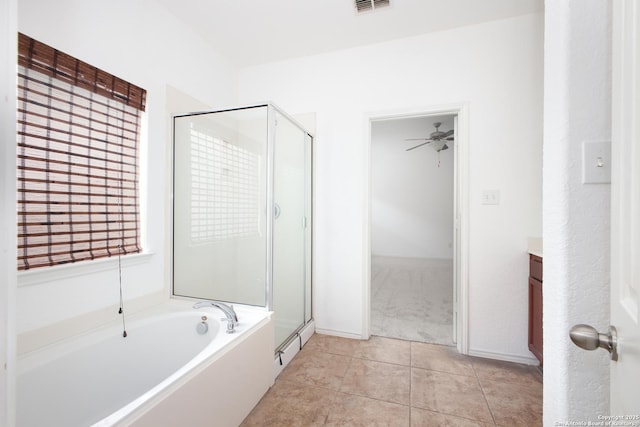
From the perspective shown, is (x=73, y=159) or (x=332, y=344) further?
(x=332, y=344)

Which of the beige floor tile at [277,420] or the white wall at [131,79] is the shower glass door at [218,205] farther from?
the beige floor tile at [277,420]

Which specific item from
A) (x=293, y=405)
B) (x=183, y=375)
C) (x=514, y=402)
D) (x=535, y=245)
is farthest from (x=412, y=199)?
(x=183, y=375)

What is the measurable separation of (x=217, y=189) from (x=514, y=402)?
95.5 inches

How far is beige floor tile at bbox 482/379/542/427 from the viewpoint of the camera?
1.49 metres

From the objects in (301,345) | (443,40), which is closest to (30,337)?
(301,345)

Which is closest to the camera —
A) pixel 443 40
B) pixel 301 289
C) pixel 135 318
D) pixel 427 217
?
pixel 135 318

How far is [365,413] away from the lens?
1.54 meters

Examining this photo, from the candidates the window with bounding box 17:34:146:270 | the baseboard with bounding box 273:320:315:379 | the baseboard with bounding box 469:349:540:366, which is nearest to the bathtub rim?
the baseboard with bounding box 273:320:315:379

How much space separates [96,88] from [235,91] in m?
1.43

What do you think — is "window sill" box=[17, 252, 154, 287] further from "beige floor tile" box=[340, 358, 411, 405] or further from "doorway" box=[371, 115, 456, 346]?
Result: "doorway" box=[371, 115, 456, 346]

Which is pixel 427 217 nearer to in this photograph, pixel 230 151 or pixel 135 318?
pixel 230 151

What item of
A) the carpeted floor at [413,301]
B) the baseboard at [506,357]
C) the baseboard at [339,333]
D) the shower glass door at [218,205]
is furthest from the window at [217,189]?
the baseboard at [506,357]

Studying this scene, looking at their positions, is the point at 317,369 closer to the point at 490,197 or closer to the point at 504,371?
the point at 504,371

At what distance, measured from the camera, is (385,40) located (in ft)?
7.72
